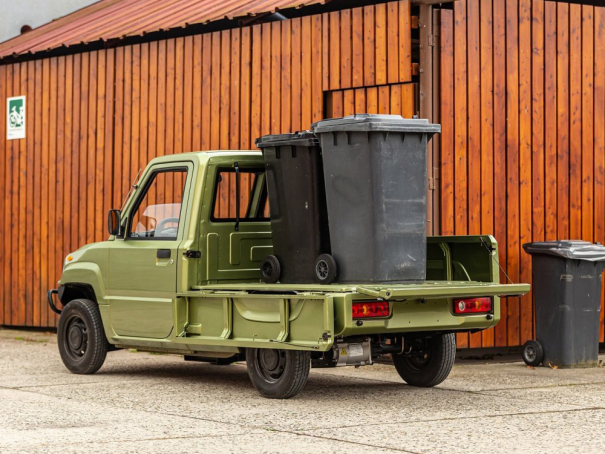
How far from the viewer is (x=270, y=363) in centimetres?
880

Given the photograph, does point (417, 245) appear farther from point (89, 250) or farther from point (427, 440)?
point (89, 250)

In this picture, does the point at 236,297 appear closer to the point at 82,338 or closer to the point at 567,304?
the point at 82,338

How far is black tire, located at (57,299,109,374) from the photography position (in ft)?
34.1

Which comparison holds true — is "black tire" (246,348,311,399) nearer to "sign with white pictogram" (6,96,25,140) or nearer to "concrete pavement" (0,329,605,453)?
"concrete pavement" (0,329,605,453)

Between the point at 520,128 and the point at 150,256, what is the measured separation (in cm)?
433

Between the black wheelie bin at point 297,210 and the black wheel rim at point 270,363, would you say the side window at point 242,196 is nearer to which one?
the black wheelie bin at point 297,210

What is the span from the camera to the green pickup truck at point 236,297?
8.35 m

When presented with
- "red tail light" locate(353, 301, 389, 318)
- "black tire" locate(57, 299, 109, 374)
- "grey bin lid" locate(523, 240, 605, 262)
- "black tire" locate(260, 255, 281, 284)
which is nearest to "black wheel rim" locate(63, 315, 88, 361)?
"black tire" locate(57, 299, 109, 374)

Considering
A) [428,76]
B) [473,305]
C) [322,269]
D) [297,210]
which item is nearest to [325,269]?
[322,269]

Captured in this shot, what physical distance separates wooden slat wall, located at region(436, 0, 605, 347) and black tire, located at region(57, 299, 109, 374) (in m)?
3.57

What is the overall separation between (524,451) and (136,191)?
489 cm

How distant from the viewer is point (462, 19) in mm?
11633

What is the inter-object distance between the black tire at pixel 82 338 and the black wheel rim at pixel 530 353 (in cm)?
403

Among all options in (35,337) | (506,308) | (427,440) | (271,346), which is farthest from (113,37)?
(427,440)
